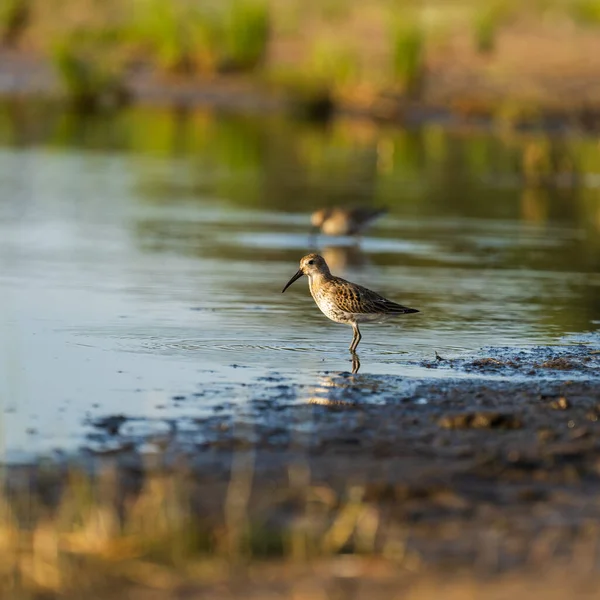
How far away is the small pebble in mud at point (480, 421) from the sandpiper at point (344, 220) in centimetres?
911

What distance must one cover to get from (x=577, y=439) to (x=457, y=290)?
629cm

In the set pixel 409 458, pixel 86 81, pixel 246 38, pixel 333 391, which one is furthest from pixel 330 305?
pixel 246 38

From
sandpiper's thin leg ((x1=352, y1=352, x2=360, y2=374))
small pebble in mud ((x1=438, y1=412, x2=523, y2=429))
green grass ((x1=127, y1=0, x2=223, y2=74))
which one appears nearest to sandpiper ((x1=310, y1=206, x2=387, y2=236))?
sandpiper's thin leg ((x1=352, y1=352, x2=360, y2=374))

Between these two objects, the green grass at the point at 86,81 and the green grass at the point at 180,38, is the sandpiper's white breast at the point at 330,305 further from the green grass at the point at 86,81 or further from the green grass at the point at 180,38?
the green grass at the point at 180,38

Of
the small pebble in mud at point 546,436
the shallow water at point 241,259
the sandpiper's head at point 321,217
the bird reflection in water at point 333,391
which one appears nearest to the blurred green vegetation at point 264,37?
the shallow water at point 241,259

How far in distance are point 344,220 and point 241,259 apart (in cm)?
202

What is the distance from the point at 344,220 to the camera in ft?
58.6

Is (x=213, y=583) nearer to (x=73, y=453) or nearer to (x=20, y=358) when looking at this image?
(x=73, y=453)

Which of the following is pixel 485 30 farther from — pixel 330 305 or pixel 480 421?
pixel 480 421

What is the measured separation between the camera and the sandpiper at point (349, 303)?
11148 millimetres

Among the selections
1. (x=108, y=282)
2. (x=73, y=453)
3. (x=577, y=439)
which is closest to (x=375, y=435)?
(x=577, y=439)

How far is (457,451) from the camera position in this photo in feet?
26.6

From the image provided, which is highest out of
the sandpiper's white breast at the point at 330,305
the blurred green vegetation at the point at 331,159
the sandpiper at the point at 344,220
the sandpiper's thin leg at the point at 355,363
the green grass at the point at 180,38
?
the green grass at the point at 180,38

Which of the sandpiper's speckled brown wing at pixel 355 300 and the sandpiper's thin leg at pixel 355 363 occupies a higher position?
the sandpiper's speckled brown wing at pixel 355 300
